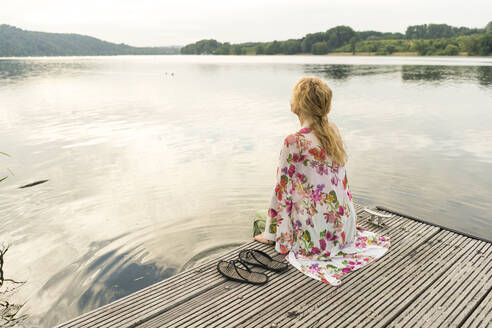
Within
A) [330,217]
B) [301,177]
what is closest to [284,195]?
[301,177]

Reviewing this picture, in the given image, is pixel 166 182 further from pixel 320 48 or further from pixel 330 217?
pixel 320 48

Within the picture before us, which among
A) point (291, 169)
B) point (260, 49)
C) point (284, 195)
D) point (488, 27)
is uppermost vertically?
point (488, 27)

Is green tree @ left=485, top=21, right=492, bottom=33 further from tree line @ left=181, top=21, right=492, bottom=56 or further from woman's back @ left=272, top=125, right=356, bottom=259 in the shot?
woman's back @ left=272, top=125, right=356, bottom=259

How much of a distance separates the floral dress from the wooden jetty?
0.63 feet

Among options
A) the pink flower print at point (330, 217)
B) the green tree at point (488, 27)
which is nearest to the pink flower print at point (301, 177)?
the pink flower print at point (330, 217)

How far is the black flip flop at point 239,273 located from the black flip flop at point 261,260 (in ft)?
0.39

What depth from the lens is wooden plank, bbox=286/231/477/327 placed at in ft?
11.3

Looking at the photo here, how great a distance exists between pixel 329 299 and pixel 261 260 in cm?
102

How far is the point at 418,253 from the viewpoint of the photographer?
15.4 feet

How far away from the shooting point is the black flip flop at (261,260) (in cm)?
423

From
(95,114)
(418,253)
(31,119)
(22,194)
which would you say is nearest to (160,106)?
(95,114)

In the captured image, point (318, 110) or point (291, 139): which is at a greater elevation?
point (318, 110)

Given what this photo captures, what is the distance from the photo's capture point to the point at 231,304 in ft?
12.0

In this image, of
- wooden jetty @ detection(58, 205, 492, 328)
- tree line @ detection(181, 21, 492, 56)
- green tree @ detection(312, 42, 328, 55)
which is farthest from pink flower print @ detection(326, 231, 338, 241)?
green tree @ detection(312, 42, 328, 55)
